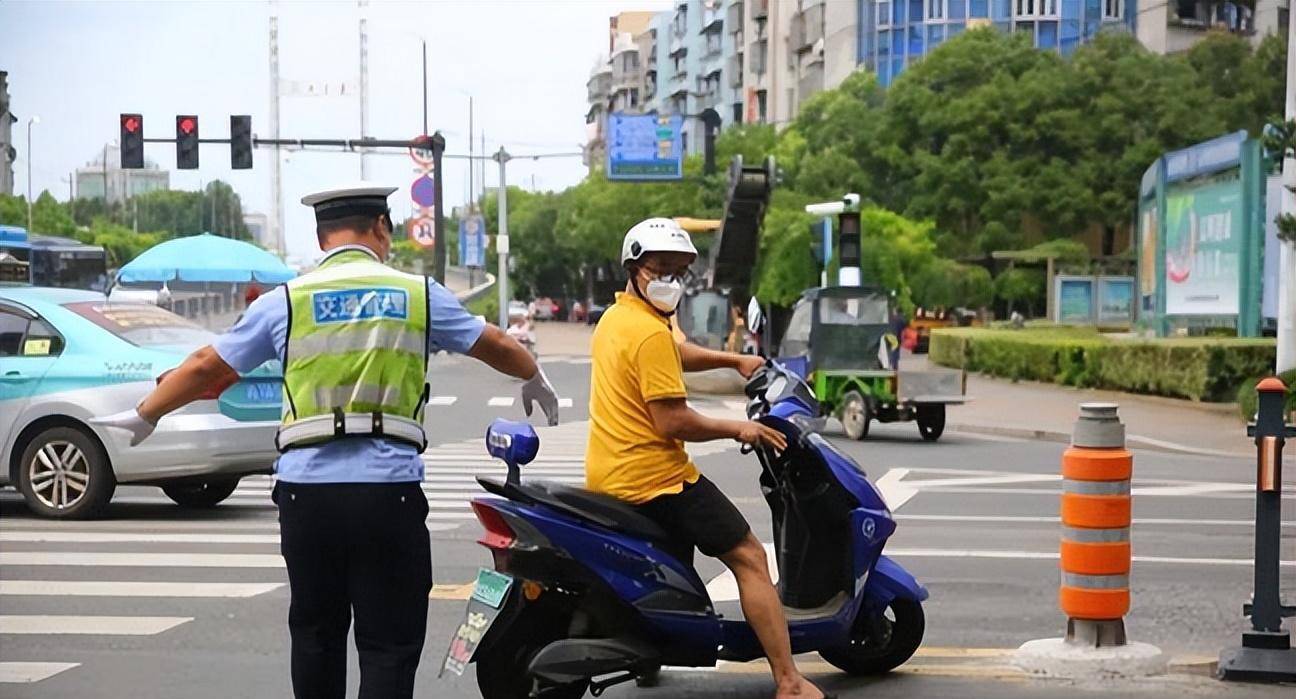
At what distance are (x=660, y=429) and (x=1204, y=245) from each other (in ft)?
91.2

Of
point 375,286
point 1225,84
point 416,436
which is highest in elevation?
point 1225,84

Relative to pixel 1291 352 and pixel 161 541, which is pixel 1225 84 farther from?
pixel 161 541

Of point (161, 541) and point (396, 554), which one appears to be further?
point (161, 541)

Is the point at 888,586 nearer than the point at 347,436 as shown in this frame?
No

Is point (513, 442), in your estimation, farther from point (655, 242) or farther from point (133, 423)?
point (133, 423)

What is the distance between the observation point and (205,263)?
27.0 m

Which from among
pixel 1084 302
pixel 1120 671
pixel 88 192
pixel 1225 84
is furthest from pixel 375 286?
pixel 88 192

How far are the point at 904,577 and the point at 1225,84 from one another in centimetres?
6054

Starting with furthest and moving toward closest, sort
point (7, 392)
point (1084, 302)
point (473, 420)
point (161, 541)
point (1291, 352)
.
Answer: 1. point (1084, 302)
2. point (473, 420)
3. point (1291, 352)
4. point (7, 392)
5. point (161, 541)

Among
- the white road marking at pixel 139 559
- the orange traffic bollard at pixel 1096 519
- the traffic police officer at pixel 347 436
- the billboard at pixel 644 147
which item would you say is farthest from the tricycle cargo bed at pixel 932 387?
the billboard at pixel 644 147

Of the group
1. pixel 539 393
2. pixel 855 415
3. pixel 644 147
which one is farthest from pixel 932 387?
pixel 644 147

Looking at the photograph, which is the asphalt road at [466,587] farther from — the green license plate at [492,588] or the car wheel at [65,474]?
the green license plate at [492,588]

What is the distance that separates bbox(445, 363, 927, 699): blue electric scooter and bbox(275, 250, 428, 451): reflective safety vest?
1087mm

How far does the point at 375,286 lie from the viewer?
186 inches
